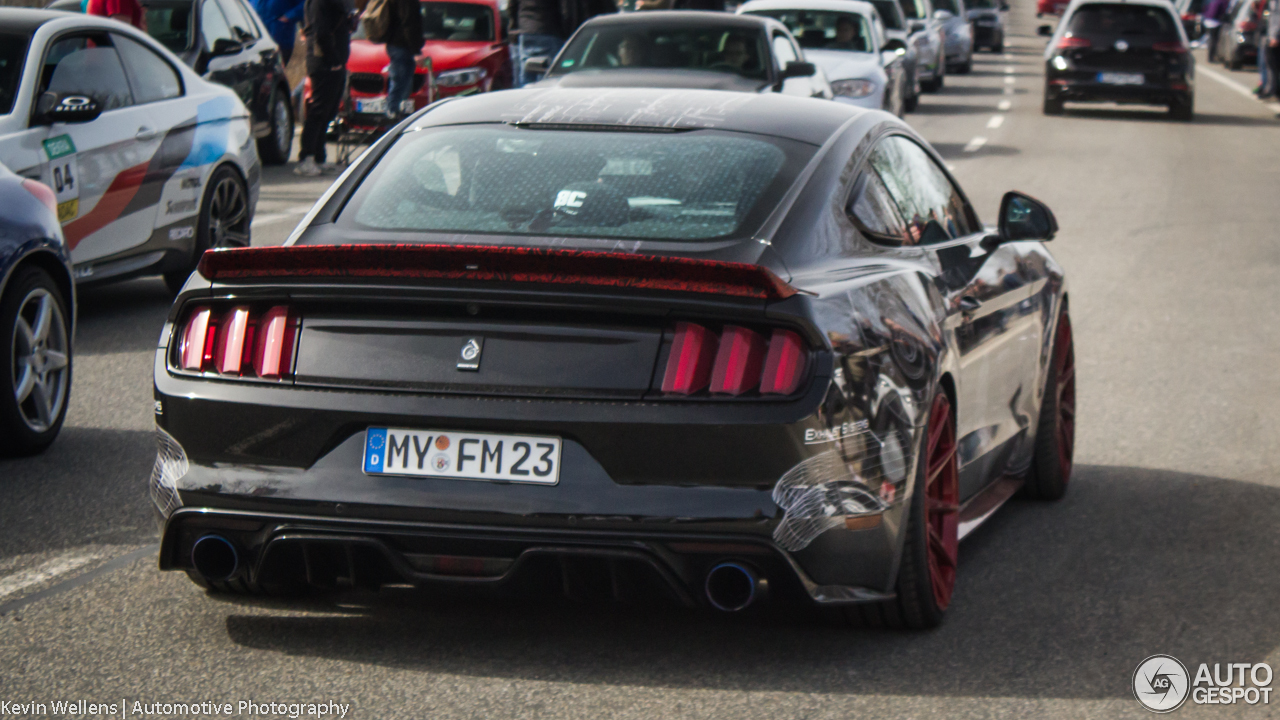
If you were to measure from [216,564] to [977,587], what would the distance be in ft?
6.86

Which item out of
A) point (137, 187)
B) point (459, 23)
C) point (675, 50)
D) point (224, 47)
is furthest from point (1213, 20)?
point (137, 187)

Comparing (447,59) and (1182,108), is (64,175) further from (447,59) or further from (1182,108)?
(1182,108)

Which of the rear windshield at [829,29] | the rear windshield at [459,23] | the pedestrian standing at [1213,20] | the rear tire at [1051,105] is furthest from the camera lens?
the pedestrian standing at [1213,20]

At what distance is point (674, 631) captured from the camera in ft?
15.6

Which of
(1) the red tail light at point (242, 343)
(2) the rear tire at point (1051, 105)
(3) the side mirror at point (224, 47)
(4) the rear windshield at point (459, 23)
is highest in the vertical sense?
(1) the red tail light at point (242, 343)

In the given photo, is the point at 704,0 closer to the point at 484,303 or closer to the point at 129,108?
the point at 129,108

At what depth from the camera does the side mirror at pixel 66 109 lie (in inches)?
345

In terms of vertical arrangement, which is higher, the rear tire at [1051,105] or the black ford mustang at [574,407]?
the black ford mustang at [574,407]

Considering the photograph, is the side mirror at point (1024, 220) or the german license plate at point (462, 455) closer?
the german license plate at point (462, 455)

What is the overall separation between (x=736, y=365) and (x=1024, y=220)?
2.04 m

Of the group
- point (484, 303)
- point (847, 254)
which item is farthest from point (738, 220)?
point (484, 303)

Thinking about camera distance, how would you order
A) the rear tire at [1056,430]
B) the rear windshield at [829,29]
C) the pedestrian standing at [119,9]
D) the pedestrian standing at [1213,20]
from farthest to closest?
the pedestrian standing at [1213,20], the rear windshield at [829,29], the pedestrian standing at [119,9], the rear tire at [1056,430]

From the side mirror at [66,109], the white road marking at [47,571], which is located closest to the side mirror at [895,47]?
the side mirror at [66,109]

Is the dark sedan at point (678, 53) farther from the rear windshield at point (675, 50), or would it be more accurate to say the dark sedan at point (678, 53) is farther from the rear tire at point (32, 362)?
the rear tire at point (32, 362)
